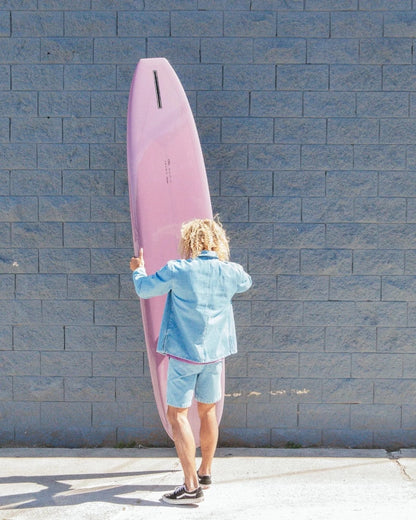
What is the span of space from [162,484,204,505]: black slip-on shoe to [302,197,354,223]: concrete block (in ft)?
6.02

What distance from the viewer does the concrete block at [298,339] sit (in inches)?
174

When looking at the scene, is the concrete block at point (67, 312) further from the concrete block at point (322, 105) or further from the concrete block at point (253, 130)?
the concrete block at point (322, 105)

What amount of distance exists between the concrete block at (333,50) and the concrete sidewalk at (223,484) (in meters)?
2.50

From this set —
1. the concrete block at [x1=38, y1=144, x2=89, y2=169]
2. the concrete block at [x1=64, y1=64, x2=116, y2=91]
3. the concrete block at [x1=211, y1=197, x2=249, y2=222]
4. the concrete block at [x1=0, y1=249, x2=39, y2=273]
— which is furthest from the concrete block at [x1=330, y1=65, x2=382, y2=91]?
the concrete block at [x1=0, y1=249, x2=39, y2=273]

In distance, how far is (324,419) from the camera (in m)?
4.45

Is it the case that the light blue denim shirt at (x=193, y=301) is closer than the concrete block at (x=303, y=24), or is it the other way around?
the light blue denim shirt at (x=193, y=301)

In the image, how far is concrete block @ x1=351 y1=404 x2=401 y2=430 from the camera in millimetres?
4430

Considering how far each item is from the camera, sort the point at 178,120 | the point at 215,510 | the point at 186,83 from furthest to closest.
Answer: the point at 186,83 → the point at 178,120 → the point at 215,510

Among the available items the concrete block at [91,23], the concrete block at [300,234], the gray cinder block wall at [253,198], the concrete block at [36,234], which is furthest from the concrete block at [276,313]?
the concrete block at [91,23]

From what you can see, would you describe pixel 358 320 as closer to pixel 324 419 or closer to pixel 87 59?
pixel 324 419

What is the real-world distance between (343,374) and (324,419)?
32cm

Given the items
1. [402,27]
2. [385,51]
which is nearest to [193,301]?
[385,51]

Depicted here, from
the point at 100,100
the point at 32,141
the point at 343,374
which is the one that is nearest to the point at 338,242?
the point at 343,374

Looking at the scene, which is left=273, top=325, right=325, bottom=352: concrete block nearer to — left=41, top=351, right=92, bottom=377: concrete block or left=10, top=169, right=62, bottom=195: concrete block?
left=41, top=351, right=92, bottom=377: concrete block
